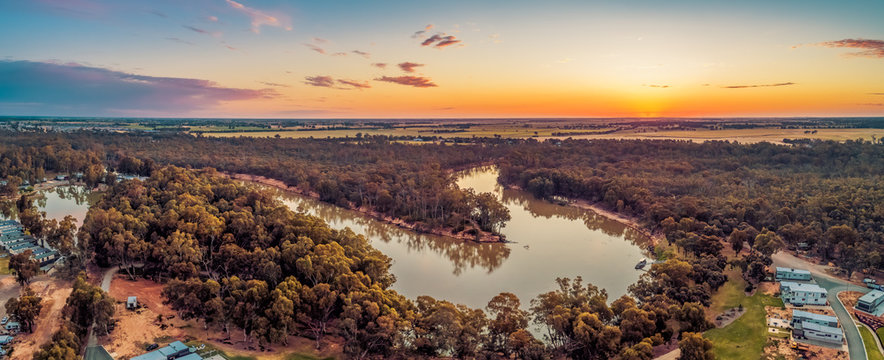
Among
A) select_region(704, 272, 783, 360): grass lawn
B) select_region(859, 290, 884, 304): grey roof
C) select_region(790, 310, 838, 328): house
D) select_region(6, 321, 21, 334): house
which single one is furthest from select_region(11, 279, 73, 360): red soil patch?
select_region(859, 290, 884, 304): grey roof

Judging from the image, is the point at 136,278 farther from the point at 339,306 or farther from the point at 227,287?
the point at 339,306

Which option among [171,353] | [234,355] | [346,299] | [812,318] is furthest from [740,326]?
[171,353]

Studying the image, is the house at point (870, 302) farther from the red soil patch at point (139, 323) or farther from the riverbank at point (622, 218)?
the red soil patch at point (139, 323)

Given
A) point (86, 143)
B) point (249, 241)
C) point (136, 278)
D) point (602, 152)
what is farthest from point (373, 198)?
point (86, 143)

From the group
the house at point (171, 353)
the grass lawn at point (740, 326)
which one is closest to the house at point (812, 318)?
the grass lawn at point (740, 326)

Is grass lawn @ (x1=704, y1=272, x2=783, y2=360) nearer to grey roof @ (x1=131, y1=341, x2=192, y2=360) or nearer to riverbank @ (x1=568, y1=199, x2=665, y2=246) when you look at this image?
riverbank @ (x1=568, y1=199, x2=665, y2=246)

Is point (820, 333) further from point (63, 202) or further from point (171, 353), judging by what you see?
point (63, 202)
